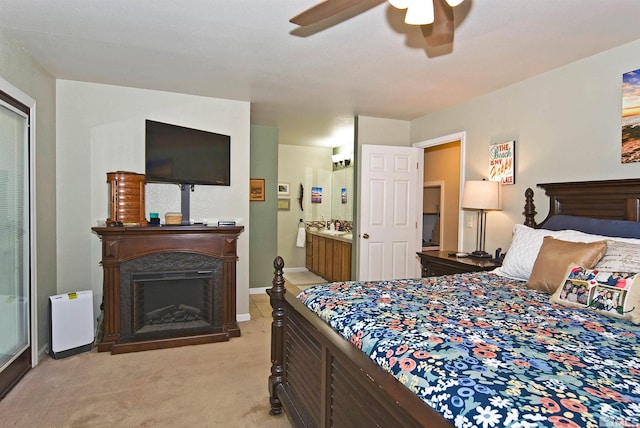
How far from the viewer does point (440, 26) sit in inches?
72.9

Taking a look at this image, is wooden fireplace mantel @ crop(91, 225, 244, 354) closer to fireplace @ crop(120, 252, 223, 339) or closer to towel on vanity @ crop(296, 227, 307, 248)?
fireplace @ crop(120, 252, 223, 339)

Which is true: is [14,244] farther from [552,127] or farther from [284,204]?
[284,204]

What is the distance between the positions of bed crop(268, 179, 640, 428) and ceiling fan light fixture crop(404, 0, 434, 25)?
134 cm

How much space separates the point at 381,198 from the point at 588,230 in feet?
7.81

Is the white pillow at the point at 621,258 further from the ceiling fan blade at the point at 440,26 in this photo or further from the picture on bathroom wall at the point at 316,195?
the picture on bathroom wall at the point at 316,195

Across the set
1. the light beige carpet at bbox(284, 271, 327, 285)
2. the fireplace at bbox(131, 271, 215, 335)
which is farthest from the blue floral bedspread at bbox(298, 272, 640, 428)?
the light beige carpet at bbox(284, 271, 327, 285)

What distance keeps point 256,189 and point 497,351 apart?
4.43 metres

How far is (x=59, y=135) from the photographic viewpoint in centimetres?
342

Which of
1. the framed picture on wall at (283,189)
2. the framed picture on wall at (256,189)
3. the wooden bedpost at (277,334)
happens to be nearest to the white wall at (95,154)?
the framed picture on wall at (256,189)

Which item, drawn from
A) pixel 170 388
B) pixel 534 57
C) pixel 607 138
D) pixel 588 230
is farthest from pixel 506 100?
pixel 170 388

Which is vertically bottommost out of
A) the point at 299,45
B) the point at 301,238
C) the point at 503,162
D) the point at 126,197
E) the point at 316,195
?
the point at 301,238

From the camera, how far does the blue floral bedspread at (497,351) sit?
88 cm

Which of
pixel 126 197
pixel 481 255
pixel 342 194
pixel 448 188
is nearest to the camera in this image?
pixel 126 197

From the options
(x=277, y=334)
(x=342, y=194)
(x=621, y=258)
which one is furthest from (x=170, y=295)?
(x=342, y=194)
